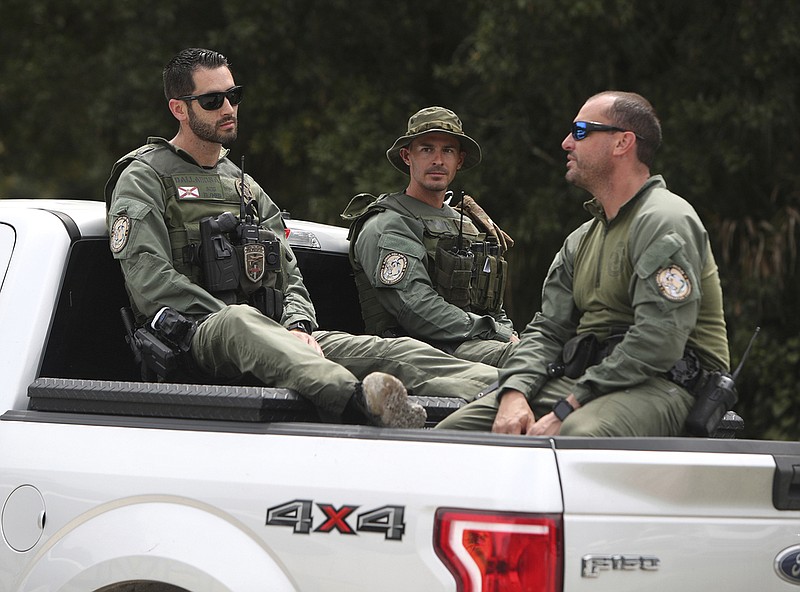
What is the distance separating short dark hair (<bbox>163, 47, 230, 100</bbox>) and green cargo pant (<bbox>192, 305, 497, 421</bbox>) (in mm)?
1015

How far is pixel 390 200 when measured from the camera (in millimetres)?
4910

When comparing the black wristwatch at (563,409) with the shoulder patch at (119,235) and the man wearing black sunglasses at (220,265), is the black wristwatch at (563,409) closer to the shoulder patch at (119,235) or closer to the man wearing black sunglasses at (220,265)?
the man wearing black sunglasses at (220,265)

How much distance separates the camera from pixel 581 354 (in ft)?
10.9

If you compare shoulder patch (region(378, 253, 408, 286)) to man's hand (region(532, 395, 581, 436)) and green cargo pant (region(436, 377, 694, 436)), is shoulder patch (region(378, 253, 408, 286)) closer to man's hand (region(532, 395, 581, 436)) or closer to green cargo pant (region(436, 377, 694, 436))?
green cargo pant (region(436, 377, 694, 436))

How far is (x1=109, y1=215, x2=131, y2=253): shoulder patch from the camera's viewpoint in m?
3.61

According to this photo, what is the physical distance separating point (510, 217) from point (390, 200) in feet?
15.5

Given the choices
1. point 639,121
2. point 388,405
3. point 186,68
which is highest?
point 186,68

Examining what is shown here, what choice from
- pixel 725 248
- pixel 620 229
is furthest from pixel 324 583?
pixel 725 248

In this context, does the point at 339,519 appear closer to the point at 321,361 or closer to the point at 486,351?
the point at 321,361

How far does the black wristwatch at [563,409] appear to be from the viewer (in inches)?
121

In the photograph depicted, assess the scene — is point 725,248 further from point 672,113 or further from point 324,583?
point 324,583

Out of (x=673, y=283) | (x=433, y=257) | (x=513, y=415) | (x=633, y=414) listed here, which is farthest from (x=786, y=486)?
(x=433, y=257)

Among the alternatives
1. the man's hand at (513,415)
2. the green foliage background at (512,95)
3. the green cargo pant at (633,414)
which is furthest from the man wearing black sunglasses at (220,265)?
the green foliage background at (512,95)

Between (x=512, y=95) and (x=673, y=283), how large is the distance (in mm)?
6834
